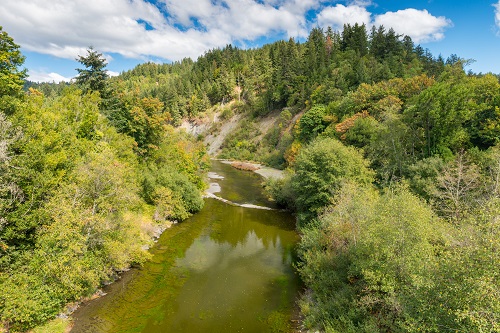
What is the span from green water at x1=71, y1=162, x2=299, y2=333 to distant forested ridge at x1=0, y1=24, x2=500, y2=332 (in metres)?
1.69

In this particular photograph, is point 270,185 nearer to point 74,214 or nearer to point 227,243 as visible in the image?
point 227,243

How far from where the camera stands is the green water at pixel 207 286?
16.1 meters

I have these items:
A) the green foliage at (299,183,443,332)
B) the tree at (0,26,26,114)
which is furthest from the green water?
the tree at (0,26,26,114)

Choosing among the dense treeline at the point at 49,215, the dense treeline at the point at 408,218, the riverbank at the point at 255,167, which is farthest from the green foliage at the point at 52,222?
the riverbank at the point at 255,167

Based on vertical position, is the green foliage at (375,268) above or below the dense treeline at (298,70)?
below

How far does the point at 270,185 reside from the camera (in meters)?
41.7

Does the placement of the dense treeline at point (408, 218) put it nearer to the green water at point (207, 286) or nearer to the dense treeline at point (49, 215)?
the green water at point (207, 286)

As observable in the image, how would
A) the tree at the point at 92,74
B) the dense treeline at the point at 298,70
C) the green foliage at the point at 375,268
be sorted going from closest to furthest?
the green foliage at the point at 375,268 → the tree at the point at 92,74 → the dense treeline at the point at 298,70

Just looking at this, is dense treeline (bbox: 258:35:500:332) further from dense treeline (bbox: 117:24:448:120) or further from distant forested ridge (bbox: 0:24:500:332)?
dense treeline (bbox: 117:24:448:120)

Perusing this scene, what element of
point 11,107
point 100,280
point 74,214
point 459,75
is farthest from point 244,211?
point 459,75

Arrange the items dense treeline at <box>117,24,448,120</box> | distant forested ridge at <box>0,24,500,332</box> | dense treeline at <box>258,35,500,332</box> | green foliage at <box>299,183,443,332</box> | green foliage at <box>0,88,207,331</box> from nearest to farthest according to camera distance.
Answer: dense treeline at <box>258,35,500,332</box>, distant forested ridge at <box>0,24,500,332</box>, green foliage at <box>299,183,443,332</box>, green foliage at <box>0,88,207,331</box>, dense treeline at <box>117,24,448,120</box>

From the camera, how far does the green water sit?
16.1 metres

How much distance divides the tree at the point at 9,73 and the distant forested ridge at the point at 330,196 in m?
0.15

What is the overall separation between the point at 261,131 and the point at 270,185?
50.7 metres
